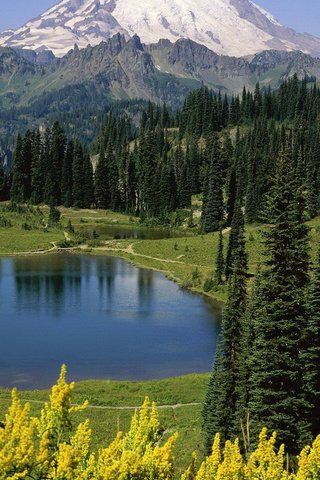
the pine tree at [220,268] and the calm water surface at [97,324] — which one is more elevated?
the pine tree at [220,268]

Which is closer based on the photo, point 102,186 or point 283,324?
point 283,324

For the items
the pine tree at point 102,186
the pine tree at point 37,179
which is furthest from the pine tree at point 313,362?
the pine tree at point 37,179

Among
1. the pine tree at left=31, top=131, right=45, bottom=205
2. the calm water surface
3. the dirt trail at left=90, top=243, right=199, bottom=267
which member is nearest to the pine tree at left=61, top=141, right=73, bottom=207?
the pine tree at left=31, top=131, right=45, bottom=205

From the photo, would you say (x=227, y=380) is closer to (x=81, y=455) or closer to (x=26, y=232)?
(x=81, y=455)

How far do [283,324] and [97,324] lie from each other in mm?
47102

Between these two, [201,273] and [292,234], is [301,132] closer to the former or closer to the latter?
[201,273]

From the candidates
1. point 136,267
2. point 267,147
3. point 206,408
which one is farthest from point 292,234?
point 267,147

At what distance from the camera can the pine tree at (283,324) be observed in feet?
96.2

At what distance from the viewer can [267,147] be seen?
555ft

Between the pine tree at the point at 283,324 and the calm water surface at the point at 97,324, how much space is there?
28.4 meters

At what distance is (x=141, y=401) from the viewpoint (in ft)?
153

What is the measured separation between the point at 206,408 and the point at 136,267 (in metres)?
73.8

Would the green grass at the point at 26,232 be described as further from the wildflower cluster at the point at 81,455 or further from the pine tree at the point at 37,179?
the wildflower cluster at the point at 81,455

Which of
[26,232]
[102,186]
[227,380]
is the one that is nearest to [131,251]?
[26,232]
